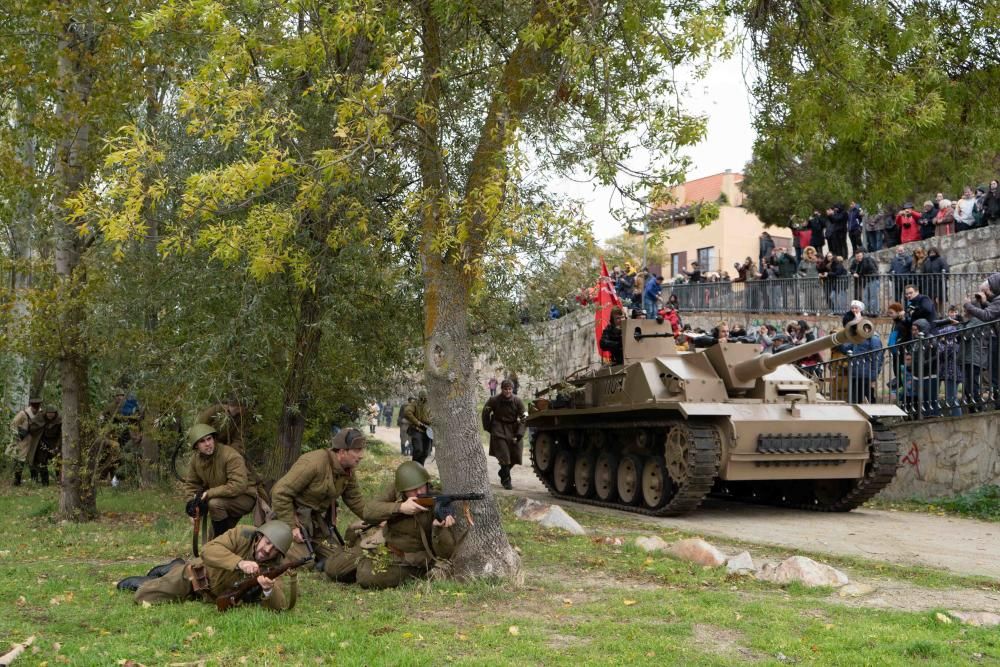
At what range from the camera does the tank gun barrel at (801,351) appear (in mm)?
11414

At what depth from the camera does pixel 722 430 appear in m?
14.0

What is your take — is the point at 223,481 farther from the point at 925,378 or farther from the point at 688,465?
the point at 925,378

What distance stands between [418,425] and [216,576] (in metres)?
11.1

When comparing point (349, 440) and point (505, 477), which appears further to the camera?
point (505, 477)

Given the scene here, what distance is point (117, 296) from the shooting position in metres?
12.9

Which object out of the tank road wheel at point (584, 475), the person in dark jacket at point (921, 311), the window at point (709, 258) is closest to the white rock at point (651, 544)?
the tank road wheel at point (584, 475)

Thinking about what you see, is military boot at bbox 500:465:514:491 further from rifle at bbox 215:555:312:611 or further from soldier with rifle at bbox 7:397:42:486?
rifle at bbox 215:555:312:611

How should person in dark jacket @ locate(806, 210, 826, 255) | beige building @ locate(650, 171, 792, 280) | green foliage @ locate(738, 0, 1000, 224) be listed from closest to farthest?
green foliage @ locate(738, 0, 1000, 224), person in dark jacket @ locate(806, 210, 826, 255), beige building @ locate(650, 171, 792, 280)

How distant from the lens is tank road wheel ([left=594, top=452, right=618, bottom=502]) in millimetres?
16500

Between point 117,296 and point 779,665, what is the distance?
938 centimetres

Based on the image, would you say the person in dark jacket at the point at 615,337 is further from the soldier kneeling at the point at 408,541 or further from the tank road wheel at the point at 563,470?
the soldier kneeling at the point at 408,541

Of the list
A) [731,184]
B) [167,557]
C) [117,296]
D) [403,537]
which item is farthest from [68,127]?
[731,184]

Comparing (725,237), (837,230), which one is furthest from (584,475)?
(725,237)

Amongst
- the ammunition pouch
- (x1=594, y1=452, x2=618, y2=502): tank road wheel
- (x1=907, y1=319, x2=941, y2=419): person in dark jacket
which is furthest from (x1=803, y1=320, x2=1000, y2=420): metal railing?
the ammunition pouch
